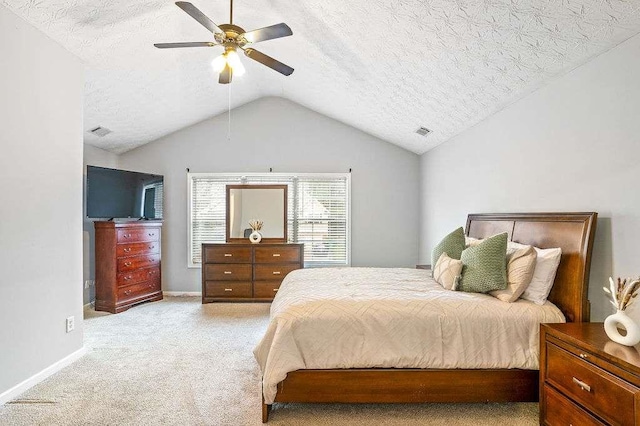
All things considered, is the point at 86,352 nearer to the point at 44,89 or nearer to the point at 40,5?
the point at 44,89

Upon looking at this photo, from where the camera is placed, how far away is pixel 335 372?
230 centimetres

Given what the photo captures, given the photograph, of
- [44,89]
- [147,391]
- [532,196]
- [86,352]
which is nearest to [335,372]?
[147,391]

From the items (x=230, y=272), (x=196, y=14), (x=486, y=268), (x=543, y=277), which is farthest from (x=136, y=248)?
(x=543, y=277)

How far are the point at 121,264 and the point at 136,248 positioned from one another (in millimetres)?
307

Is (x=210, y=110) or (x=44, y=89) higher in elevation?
(x=210, y=110)

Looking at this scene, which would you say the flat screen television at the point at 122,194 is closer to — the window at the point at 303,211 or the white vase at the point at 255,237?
the window at the point at 303,211

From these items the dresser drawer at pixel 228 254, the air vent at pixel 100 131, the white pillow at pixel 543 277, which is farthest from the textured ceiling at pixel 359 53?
the dresser drawer at pixel 228 254

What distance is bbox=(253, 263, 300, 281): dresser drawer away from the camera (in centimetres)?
529

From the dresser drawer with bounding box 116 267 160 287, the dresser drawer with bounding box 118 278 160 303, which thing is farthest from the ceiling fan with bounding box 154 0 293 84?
the dresser drawer with bounding box 118 278 160 303

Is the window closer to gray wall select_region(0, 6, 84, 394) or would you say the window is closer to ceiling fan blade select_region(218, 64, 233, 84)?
gray wall select_region(0, 6, 84, 394)

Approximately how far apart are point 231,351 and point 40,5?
3.07m

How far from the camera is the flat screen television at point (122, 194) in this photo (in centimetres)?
474

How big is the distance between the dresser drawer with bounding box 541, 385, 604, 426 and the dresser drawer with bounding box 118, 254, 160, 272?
15.5 ft

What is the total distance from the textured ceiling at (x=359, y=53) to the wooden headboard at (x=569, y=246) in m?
1.08
